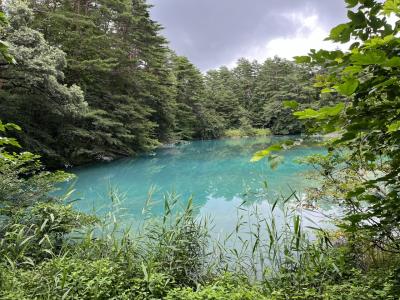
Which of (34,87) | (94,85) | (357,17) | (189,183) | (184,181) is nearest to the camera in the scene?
(357,17)

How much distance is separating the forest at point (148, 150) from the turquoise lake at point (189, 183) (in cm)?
104

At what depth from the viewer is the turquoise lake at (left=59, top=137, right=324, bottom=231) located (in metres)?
6.28

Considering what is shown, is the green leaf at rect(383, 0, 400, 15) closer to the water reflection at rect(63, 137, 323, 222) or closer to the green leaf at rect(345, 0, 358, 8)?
the green leaf at rect(345, 0, 358, 8)

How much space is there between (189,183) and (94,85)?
8.19 meters

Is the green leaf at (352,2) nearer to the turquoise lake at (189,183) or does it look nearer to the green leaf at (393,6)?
the green leaf at (393,6)

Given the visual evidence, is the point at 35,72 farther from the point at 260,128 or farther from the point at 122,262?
the point at 260,128

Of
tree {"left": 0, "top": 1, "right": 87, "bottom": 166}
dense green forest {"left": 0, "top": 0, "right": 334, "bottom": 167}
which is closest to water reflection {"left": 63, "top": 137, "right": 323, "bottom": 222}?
dense green forest {"left": 0, "top": 0, "right": 334, "bottom": 167}

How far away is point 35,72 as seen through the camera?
8.30 metres

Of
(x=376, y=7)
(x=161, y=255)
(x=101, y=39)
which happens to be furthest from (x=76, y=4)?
(x=376, y=7)

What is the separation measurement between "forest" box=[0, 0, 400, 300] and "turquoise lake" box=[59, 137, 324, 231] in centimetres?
104

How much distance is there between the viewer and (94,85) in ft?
47.5

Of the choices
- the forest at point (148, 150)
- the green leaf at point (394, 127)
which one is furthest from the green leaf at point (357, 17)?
the green leaf at point (394, 127)

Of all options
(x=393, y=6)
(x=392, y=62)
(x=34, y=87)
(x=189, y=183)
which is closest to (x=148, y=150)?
(x=189, y=183)

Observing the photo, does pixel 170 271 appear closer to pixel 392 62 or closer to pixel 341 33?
pixel 341 33
